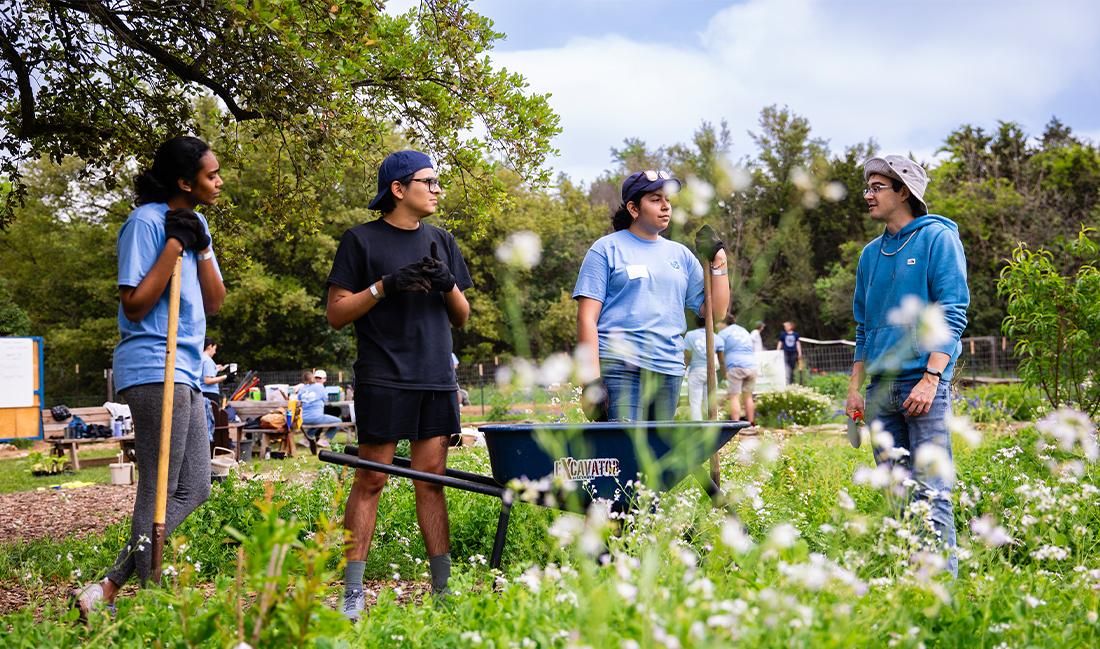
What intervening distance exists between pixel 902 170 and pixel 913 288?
392mm

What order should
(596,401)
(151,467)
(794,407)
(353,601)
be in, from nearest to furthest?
(151,467)
(353,601)
(596,401)
(794,407)

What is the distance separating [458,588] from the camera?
106 inches

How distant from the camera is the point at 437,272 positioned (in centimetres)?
335

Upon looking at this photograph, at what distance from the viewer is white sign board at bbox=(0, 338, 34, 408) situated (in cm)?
1391

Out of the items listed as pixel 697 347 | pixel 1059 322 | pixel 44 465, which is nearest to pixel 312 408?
pixel 44 465

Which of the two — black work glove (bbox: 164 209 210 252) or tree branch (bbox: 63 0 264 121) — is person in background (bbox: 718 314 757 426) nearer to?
tree branch (bbox: 63 0 264 121)

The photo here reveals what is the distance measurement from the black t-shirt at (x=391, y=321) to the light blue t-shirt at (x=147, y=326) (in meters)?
0.52

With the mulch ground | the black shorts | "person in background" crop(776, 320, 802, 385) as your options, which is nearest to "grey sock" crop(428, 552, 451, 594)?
the black shorts

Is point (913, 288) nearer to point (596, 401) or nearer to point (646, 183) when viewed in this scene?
point (646, 183)

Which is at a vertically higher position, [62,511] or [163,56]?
[163,56]

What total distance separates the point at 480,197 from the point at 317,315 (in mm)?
24137

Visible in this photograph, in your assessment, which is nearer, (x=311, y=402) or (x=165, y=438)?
(x=165, y=438)

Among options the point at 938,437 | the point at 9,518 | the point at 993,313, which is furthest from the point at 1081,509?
the point at 993,313

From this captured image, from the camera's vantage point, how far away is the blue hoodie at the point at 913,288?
326 centimetres
